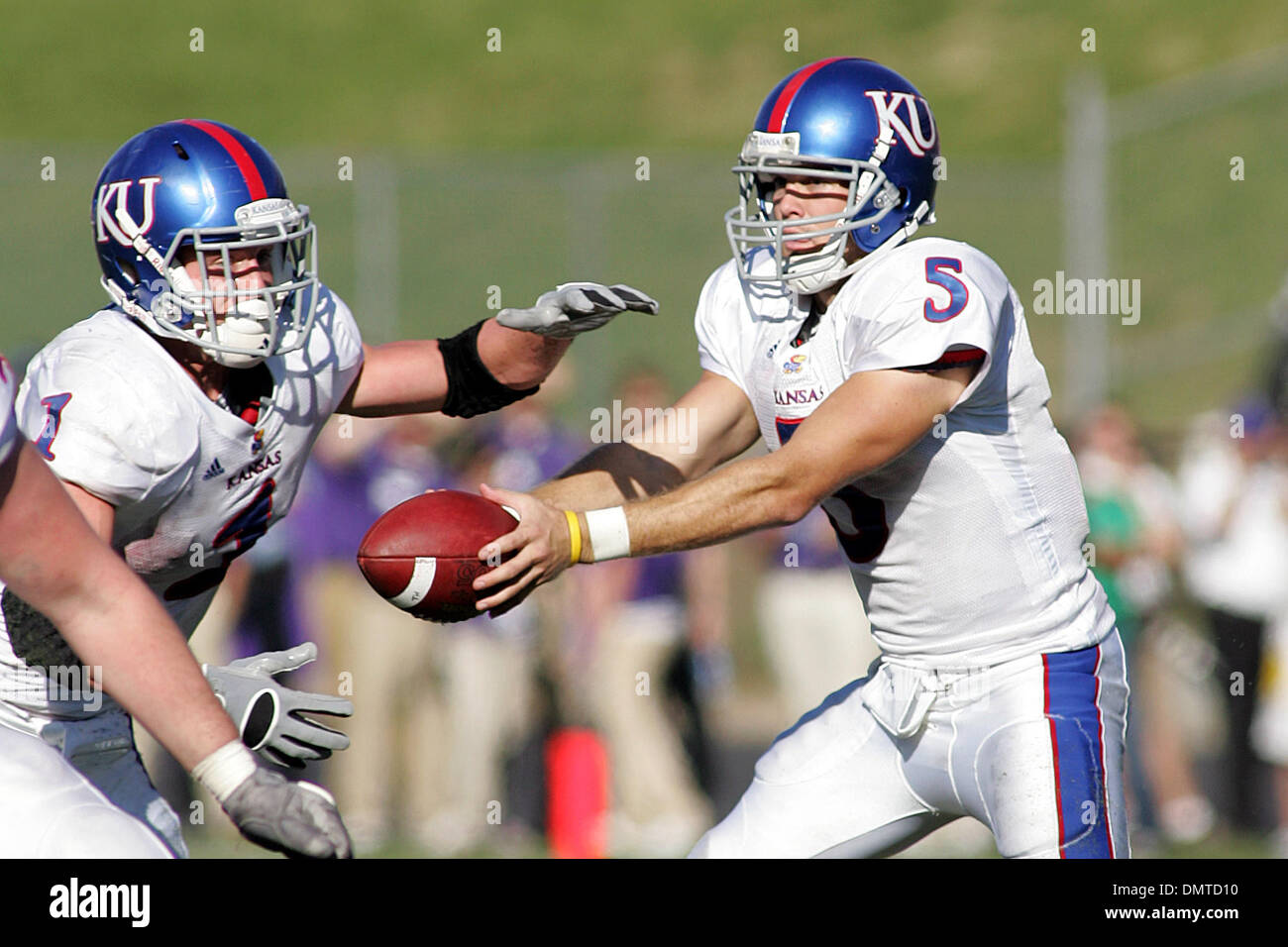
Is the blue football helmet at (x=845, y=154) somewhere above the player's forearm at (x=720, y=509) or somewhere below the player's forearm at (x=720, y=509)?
above

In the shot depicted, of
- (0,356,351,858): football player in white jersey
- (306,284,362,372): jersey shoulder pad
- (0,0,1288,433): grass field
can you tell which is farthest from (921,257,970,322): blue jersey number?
(0,0,1288,433): grass field

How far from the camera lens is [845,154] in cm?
347

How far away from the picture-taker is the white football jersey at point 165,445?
3.05 meters

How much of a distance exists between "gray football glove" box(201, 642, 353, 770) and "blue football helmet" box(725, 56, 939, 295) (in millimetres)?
1348

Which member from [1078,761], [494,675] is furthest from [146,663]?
[494,675]

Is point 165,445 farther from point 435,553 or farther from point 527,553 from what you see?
point 527,553

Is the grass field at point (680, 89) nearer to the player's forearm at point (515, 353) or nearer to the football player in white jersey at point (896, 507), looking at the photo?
the player's forearm at point (515, 353)

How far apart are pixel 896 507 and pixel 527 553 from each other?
2.76 ft

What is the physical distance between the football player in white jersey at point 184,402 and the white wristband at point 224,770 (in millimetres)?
413

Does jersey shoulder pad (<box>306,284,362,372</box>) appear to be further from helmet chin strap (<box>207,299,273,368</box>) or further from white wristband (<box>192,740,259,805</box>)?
white wristband (<box>192,740,259,805</box>)

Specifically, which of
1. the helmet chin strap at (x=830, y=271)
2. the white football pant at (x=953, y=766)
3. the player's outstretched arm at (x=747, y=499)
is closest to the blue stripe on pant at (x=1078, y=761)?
the white football pant at (x=953, y=766)

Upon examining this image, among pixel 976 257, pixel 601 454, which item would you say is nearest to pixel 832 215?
pixel 976 257

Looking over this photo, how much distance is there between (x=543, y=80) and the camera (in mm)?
16828

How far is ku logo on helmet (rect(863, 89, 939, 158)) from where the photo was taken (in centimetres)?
349
